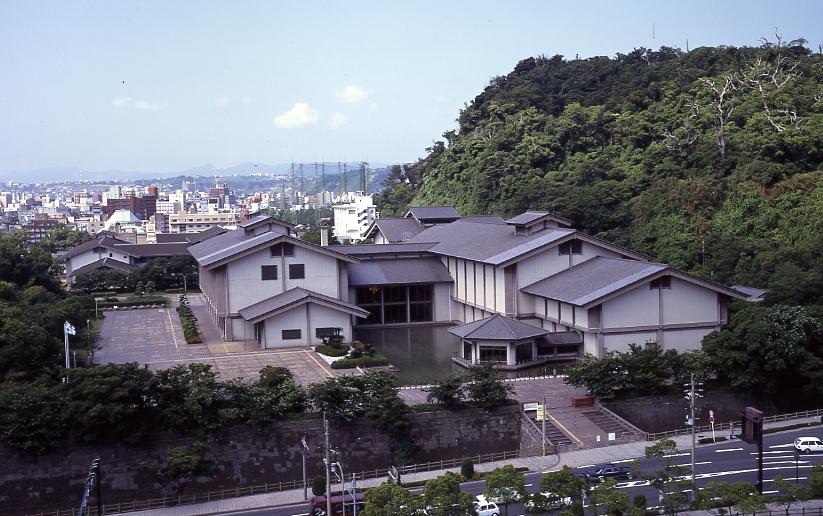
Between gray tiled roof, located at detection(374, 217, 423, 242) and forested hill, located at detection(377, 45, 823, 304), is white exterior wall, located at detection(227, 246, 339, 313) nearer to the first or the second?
gray tiled roof, located at detection(374, 217, 423, 242)

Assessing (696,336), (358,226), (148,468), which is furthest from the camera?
(358,226)

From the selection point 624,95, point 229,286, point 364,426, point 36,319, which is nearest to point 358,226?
point 624,95

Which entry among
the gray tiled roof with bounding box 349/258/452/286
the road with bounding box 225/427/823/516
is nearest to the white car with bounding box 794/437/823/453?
the road with bounding box 225/427/823/516

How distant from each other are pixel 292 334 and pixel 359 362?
4.81 m

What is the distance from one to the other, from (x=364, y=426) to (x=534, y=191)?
109ft

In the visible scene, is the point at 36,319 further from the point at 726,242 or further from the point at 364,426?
the point at 726,242

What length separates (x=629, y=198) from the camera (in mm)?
49844

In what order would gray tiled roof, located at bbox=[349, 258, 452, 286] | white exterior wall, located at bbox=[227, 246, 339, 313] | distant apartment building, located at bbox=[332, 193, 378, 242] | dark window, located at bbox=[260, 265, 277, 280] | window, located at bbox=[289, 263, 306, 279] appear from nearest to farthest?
white exterior wall, located at bbox=[227, 246, 339, 313]
dark window, located at bbox=[260, 265, 277, 280]
window, located at bbox=[289, 263, 306, 279]
gray tiled roof, located at bbox=[349, 258, 452, 286]
distant apartment building, located at bbox=[332, 193, 378, 242]

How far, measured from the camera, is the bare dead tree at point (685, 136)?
50562 millimetres

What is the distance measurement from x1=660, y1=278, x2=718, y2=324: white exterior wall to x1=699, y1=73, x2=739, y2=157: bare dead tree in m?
19.0

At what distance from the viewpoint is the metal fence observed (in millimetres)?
21188

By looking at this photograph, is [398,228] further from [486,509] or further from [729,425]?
[486,509]

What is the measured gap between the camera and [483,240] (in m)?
41.5

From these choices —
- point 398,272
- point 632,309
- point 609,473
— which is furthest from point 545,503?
point 398,272
